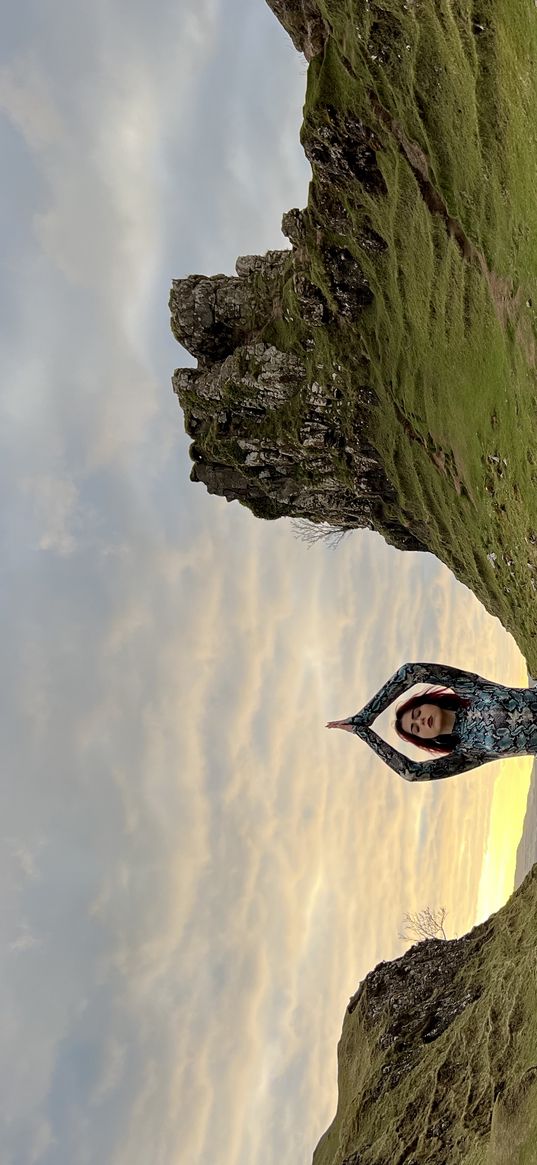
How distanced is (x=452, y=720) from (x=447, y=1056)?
1421cm

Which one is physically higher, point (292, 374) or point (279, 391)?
point (292, 374)

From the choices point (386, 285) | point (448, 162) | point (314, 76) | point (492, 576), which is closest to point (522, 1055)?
point (492, 576)

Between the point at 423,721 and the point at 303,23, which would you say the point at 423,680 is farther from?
the point at 303,23

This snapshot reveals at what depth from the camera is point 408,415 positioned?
3403cm

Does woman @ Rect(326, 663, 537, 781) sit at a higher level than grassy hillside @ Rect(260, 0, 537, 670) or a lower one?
lower

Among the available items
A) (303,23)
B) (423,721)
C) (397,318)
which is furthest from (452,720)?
(303,23)

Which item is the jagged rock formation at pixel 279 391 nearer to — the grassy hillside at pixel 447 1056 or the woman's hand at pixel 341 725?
the grassy hillside at pixel 447 1056

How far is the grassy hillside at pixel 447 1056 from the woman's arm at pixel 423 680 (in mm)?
6994

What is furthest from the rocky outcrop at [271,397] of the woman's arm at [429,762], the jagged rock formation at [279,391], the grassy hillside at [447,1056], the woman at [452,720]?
the woman's arm at [429,762]

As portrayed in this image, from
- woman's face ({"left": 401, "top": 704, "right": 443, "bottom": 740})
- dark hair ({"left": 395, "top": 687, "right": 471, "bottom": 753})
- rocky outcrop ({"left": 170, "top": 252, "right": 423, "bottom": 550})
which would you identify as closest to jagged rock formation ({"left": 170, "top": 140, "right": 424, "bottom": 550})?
rocky outcrop ({"left": 170, "top": 252, "right": 423, "bottom": 550})

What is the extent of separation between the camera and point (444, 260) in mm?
25625

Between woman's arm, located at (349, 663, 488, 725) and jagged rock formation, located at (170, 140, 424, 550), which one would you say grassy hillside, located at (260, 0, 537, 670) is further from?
woman's arm, located at (349, 663, 488, 725)

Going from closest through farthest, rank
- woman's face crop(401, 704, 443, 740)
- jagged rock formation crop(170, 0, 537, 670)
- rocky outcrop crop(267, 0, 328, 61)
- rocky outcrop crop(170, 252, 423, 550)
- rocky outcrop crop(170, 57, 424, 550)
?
woman's face crop(401, 704, 443, 740) < jagged rock formation crop(170, 0, 537, 670) < rocky outcrop crop(267, 0, 328, 61) < rocky outcrop crop(170, 57, 424, 550) < rocky outcrop crop(170, 252, 423, 550)

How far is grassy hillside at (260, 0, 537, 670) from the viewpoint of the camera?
18141 mm
